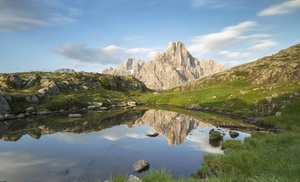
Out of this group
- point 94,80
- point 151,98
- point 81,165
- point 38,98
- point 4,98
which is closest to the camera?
point 81,165

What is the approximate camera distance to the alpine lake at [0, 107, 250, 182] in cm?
2414

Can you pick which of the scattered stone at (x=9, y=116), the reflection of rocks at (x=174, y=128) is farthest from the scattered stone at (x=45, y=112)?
the reflection of rocks at (x=174, y=128)

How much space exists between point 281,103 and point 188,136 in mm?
33252

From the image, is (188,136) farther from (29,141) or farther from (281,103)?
(281,103)

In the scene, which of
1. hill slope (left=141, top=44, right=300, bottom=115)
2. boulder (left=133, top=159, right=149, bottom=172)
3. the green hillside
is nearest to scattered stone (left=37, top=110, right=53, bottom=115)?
the green hillside

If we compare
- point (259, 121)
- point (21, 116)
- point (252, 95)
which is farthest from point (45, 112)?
point (252, 95)

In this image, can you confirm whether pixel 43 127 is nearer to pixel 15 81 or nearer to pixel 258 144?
pixel 258 144

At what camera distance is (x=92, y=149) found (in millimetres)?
34250

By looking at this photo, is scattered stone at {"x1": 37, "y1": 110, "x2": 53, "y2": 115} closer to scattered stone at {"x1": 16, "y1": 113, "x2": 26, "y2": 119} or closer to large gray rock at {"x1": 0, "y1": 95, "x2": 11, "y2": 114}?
scattered stone at {"x1": 16, "y1": 113, "x2": 26, "y2": 119}

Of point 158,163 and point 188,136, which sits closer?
point 158,163

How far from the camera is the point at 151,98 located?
408 ft

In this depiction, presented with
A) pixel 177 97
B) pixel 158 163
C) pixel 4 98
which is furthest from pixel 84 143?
pixel 177 97

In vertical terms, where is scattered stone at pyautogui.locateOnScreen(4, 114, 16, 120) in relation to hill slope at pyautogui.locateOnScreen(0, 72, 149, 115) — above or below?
below

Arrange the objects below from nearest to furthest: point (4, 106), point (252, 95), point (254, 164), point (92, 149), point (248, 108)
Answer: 1. point (254, 164)
2. point (92, 149)
3. point (4, 106)
4. point (248, 108)
5. point (252, 95)
